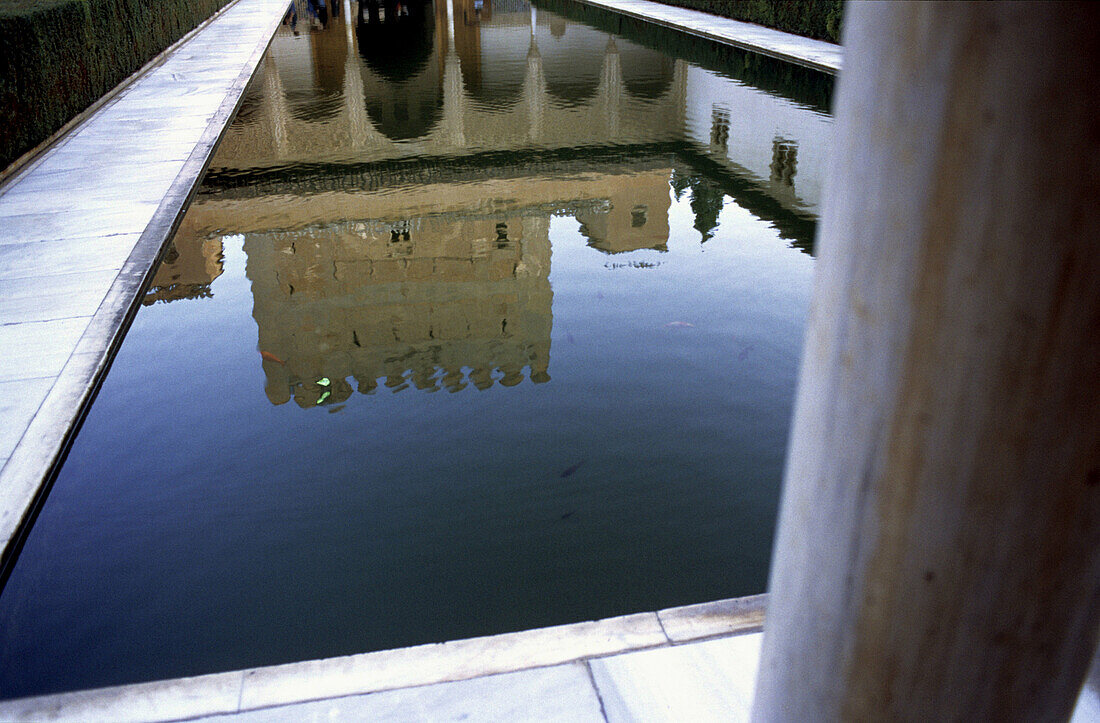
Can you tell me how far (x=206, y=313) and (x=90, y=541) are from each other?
8.60ft

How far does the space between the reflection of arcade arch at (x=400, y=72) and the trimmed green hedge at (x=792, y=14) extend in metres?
7.89

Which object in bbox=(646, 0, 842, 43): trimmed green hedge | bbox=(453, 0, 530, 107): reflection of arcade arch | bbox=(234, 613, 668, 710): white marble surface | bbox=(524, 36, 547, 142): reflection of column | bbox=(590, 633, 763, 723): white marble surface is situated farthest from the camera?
bbox=(453, 0, 530, 107): reflection of arcade arch

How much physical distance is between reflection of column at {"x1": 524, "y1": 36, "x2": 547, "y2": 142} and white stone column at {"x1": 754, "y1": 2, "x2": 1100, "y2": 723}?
10.2 m

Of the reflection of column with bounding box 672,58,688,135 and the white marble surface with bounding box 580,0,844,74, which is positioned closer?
the reflection of column with bounding box 672,58,688,135

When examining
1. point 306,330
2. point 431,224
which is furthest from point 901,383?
point 431,224

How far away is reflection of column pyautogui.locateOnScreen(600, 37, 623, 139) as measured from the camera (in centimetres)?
1258

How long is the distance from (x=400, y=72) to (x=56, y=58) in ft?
32.5

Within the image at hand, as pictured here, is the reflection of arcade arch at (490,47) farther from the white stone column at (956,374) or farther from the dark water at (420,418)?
the white stone column at (956,374)

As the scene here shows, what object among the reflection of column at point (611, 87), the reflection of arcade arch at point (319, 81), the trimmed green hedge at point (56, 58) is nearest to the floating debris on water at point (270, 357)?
the trimmed green hedge at point (56, 58)

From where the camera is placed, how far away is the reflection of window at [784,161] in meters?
8.84

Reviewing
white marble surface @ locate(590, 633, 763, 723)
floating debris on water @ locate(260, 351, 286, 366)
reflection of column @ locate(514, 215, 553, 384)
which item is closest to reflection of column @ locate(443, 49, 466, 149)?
reflection of column @ locate(514, 215, 553, 384)

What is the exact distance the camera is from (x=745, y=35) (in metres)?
18.8

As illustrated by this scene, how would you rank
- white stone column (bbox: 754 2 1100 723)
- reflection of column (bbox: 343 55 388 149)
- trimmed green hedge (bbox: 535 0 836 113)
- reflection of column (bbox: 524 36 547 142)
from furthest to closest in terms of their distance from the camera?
trimmed green hedge (bbox: 535 0 836 113)
reflection of column (bbox: 524 36 547 142)
reflection of column (bbox: 343 55 388 149)
white stone column (bbox: 754 2 1100 723)

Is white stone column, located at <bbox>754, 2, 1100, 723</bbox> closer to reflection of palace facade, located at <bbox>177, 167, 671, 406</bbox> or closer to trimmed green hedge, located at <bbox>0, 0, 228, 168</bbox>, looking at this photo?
reflection of palace facade, located at <bbox>177, 167, 671, 406</bbox>
